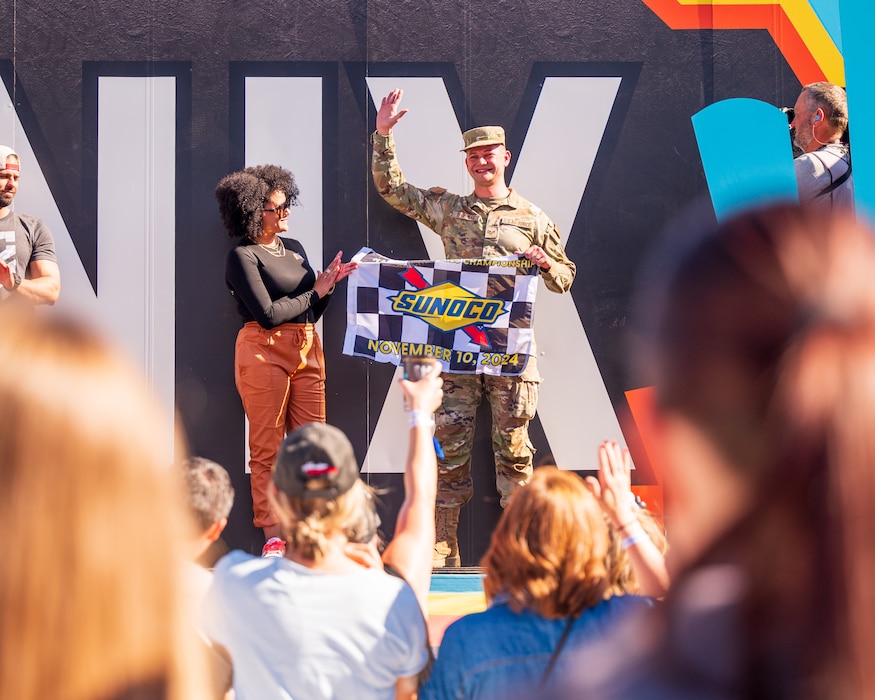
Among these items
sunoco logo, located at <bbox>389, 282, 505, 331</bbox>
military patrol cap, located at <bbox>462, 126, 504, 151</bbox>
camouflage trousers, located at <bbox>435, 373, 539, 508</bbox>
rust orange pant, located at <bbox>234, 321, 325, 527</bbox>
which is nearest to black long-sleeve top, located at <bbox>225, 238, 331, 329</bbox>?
rust orange pant, located at <bbox>234, 321, 325, 527</bbox>

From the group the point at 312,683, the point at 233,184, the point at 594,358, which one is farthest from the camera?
the point at 594,358

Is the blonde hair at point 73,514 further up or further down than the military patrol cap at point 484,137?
further down

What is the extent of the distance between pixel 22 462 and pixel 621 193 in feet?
15.3

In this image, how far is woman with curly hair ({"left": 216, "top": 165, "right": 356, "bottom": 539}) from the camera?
15.0 ft

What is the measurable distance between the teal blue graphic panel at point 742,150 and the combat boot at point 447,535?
2023 mm

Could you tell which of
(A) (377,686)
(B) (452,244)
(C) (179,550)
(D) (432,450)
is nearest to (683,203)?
(B) (452,244)

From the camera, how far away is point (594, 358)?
16.5 feet

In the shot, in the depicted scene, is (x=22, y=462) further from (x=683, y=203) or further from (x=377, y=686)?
(x=683, y=203)

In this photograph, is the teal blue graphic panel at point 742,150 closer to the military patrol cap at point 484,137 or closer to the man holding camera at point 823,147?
the man holding camera at point 823,147

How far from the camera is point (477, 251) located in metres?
4.73

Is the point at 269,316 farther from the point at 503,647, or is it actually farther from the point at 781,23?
the point at 781,23

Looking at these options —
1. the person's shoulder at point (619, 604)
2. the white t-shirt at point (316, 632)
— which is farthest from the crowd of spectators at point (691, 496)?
the person's shoulder at point (619, 604)

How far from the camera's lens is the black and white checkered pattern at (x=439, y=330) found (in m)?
4.69

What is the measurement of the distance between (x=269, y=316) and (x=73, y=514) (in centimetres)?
382
